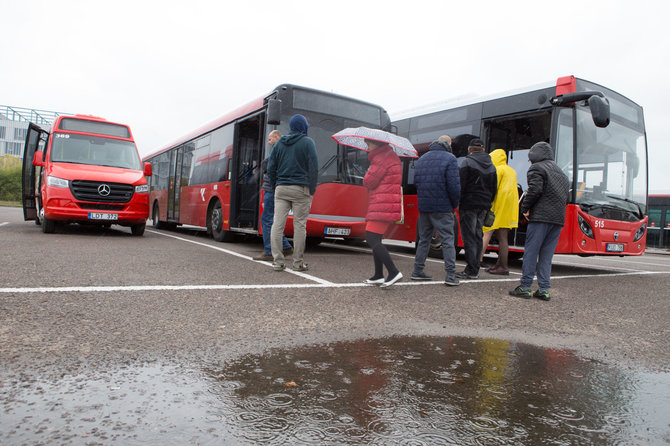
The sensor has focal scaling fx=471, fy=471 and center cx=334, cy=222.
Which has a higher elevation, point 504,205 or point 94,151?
point 94,151

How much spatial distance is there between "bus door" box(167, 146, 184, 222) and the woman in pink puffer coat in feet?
32.4

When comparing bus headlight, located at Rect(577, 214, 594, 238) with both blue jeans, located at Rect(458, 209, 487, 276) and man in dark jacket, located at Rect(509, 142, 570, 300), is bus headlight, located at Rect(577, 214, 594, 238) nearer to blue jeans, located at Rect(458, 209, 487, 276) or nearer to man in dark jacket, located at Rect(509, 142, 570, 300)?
blue jeans, located at Rect(458, 209, 487, 276)

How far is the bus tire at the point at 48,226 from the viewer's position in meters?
9.65

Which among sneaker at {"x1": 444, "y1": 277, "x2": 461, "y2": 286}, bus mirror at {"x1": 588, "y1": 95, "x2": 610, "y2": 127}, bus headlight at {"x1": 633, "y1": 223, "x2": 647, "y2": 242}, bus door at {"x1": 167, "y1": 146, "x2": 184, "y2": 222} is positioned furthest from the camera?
bus door at {"x1": 167, "y1": 146, "x2": 184, "y2": 222}

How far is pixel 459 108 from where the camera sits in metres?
9.59

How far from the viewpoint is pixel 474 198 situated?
6434 millimetres

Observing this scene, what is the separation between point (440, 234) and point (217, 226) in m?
6.30

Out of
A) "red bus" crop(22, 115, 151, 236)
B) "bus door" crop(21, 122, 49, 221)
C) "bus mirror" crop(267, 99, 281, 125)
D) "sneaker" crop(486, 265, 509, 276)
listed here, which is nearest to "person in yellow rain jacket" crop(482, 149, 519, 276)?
"sneaker" crop(486, 265, 509, 276)

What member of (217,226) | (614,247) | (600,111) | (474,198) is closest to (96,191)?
(217,226)

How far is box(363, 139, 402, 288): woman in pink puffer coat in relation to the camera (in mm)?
5355

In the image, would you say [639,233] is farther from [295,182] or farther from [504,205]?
[295,182]

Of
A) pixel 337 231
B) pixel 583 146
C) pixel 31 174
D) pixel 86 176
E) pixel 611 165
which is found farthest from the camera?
pixel 31 174

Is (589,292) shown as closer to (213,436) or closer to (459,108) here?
(459,108)

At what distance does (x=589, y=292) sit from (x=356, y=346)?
4150 millimetres
